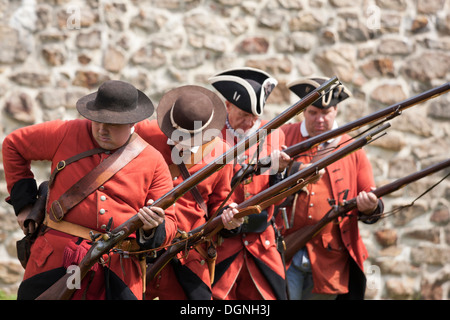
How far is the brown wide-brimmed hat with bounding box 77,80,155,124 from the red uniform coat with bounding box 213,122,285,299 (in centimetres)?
97

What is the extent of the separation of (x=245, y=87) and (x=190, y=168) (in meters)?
0.70

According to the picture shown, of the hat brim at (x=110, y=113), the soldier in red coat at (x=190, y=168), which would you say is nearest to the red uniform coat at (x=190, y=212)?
the soldier in red coat at (x=190, y=168)

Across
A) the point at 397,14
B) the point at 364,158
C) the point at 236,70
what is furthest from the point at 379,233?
the point at 236,70

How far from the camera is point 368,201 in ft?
16.3

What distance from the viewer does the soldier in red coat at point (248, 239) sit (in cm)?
455

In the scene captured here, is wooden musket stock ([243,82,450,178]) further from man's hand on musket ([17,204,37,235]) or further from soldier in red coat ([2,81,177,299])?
man's hand on musket ([17,204,37,235])

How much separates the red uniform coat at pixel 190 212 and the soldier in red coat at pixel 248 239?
0.21m

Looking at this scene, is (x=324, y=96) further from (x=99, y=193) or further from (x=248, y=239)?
(x=99, y=193)

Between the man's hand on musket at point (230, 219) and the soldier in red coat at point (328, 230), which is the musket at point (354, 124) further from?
the soldier in red coat at point (328, 230)

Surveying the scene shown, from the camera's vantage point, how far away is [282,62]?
20.7 ft

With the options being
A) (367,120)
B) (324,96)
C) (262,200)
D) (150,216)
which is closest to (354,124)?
(367,120)

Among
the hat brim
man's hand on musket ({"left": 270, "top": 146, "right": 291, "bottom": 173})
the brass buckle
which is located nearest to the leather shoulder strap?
the brass buckle
